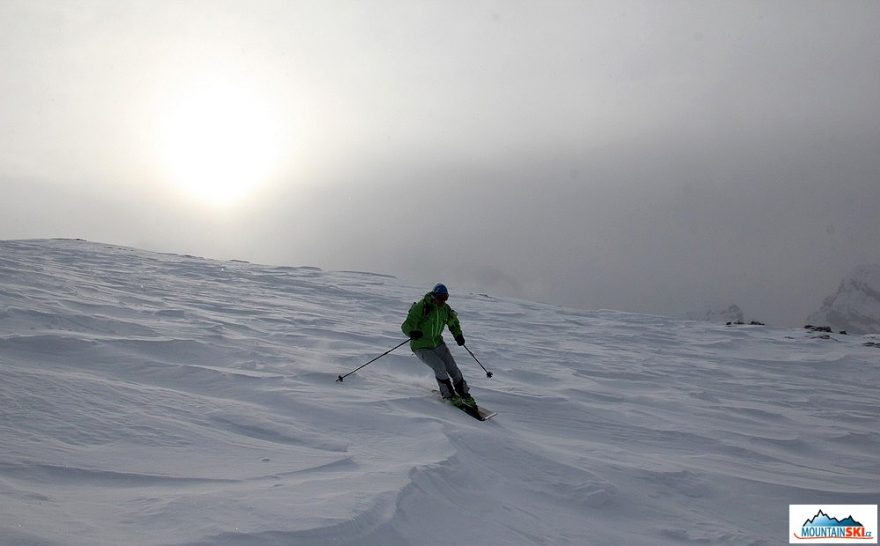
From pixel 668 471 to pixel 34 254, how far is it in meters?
24.9

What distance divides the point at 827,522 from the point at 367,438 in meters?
4.85

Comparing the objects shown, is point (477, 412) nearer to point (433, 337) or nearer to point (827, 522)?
point (433, 337)

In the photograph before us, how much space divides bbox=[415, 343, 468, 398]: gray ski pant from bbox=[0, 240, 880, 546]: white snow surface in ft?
1.51

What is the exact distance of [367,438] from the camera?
629 centimetres

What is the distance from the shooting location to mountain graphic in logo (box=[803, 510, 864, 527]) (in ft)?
17.9

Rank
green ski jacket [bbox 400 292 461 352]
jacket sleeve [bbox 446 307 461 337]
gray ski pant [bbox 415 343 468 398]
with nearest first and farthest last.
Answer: gray ski pant [bbox 415 343 468 398] → green ski jacket [bbox 400 292 461 352] → jacket sleeve [bbox 446 307 461 337]

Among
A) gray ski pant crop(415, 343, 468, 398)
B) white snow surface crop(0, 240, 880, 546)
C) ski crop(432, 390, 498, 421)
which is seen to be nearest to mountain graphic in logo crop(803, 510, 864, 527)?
white snow surface crop(0, 240, 880, 546)

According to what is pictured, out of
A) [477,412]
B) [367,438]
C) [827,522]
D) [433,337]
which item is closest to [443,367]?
[433,337]

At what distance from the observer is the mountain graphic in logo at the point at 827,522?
5461 millimetres

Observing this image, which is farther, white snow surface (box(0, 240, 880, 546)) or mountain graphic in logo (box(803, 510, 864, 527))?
mountain graphic in logo (box(803, 510, 864, 527))

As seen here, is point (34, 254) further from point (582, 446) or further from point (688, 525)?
point (688, 525)

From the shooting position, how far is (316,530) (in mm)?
3611

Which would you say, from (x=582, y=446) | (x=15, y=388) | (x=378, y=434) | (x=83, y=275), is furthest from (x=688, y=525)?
(x=83, y=275)

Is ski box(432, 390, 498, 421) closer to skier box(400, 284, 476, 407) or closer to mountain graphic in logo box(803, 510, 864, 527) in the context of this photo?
skier box(400, 284, 476, 407)
